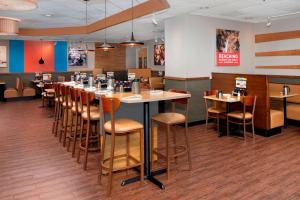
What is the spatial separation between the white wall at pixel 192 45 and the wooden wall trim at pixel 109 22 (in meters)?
0.93

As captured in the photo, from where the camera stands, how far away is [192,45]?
6211 mm

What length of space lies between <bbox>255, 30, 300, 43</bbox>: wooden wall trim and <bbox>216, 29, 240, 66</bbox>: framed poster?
745 mm

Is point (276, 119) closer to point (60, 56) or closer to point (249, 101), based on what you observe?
point (249, 101)

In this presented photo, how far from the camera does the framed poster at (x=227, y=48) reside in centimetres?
668

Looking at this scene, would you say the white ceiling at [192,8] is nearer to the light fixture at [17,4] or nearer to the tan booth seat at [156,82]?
the tan booth seat at [156,82]

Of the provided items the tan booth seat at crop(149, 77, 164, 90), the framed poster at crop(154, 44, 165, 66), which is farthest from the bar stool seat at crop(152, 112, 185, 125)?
the framed poster at crop(154, 44, 165, 66)

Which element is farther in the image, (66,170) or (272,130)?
(272,130)

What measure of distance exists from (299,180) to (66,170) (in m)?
3.10

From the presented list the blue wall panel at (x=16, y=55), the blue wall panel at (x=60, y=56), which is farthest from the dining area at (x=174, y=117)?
the blue wall panel at (x=60, y=56)

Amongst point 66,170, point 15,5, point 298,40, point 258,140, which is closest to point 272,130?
point 258,140

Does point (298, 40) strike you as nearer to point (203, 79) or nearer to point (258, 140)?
point (203, 79)

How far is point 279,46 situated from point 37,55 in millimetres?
10112

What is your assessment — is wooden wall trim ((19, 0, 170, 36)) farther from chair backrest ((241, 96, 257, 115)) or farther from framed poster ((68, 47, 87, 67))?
framed poster ((68, 47, 87, 67))

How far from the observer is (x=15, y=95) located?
11.1 meters
